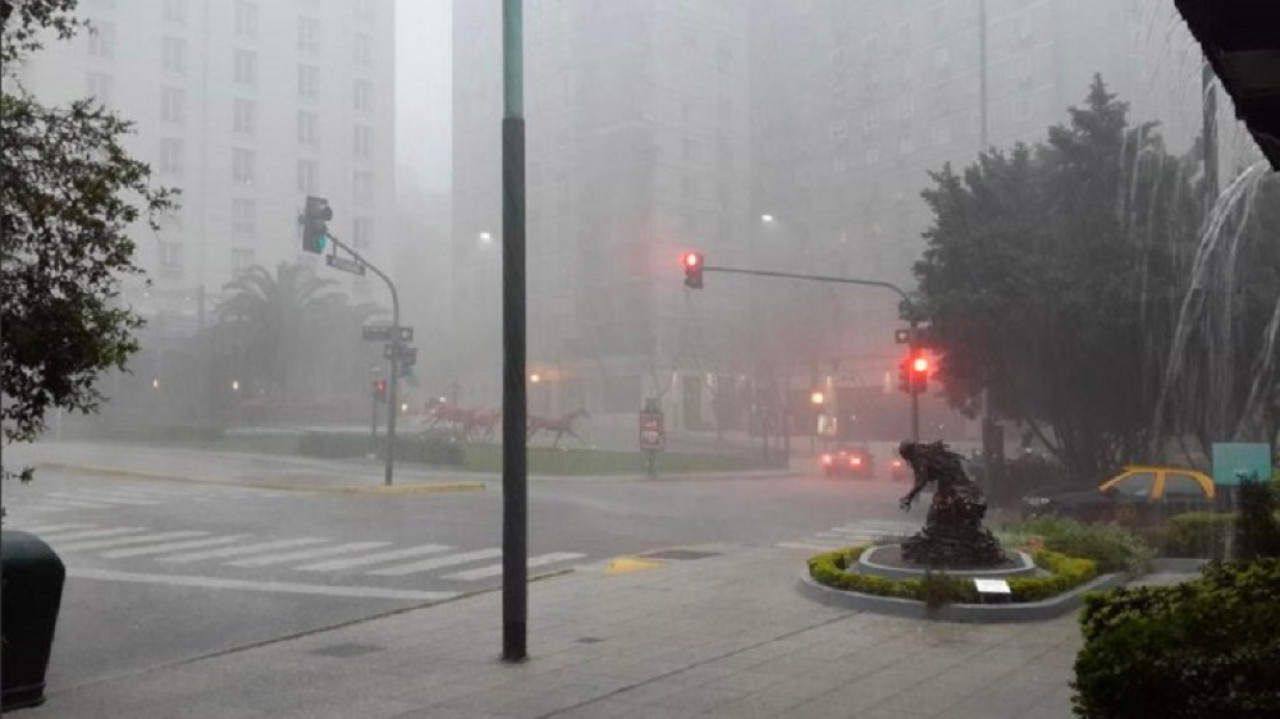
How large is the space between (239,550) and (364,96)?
18140 mm

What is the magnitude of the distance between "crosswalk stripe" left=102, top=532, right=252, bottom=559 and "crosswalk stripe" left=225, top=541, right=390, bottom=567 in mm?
1790

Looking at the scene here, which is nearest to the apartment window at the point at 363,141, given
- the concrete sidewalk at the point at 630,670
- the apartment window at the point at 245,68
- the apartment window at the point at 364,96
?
the apartment window at the point at 364,96

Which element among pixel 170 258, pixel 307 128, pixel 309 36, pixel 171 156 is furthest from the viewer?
pixel 307 128

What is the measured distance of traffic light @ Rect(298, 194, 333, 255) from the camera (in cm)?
2384

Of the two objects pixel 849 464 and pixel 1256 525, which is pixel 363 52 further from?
pixel 849 464

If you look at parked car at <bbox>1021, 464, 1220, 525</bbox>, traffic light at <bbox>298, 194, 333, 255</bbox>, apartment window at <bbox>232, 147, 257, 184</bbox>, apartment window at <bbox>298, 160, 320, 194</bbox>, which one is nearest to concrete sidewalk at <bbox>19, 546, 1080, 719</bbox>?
parked car at <bbox>1021, 464, 1220, 525</bbox>

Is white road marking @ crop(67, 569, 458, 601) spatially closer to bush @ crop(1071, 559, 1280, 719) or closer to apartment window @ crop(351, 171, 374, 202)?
bush @ crop(1071, 559, 1280, 719)

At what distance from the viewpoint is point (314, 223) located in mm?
23922

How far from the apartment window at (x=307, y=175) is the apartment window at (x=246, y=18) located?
329 inches

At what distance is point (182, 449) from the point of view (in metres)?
42.3

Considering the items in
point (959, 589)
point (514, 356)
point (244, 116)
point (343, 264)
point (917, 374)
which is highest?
point (244, 116)

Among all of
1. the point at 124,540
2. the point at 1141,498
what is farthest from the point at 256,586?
the point at 1141,498

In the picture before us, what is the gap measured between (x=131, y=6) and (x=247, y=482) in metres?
20.9

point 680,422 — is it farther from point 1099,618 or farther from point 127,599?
point 1099,618
